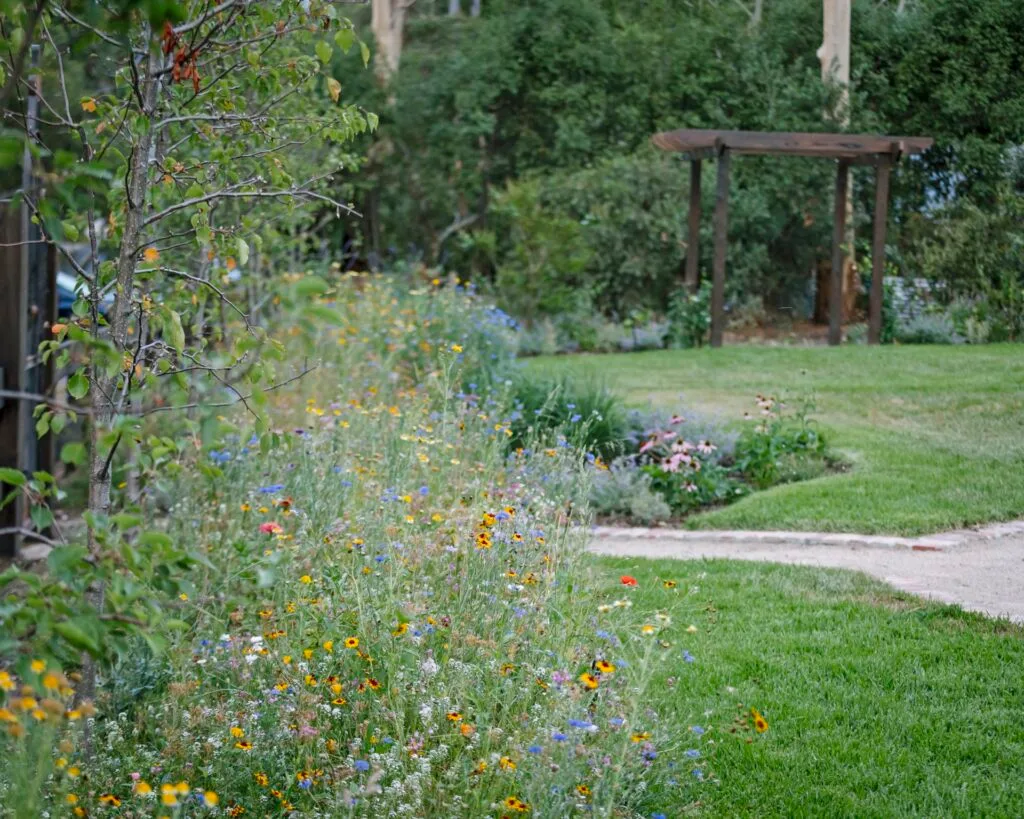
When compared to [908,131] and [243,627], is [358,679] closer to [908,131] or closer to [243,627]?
[243,627]

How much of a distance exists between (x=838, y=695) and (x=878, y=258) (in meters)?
9.43

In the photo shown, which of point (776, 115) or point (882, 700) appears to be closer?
point (882, 700)

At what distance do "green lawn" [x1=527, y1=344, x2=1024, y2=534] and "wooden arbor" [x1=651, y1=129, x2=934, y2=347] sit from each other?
2.87 ft

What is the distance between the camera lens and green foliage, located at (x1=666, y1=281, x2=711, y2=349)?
500 inches

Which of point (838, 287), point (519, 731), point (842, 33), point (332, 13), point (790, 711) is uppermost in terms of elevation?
point (842, 33)

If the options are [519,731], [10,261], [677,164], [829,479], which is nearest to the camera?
[519,731]

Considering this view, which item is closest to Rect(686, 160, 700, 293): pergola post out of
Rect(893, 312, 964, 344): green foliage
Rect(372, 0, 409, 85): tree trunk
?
Rect(893, 312, 964, 344): green foliage

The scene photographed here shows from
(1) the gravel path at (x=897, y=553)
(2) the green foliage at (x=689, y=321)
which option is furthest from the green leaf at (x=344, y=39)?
(2) the green foliage at (x=689, y=321)

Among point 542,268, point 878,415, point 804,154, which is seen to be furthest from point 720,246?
point 878,415

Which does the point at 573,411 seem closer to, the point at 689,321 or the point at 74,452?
the point at 74,452

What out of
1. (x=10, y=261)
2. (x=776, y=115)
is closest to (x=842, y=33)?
(x=776, y=115)

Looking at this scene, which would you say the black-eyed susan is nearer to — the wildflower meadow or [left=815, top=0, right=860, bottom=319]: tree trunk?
the wildflower meadow

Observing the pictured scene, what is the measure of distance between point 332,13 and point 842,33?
539 inches

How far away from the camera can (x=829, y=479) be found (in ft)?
22.3
